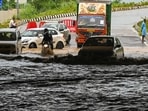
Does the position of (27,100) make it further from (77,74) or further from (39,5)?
(39,5)

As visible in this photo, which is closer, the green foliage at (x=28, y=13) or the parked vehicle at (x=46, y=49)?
the parked vehicle at (x=46, y=49)

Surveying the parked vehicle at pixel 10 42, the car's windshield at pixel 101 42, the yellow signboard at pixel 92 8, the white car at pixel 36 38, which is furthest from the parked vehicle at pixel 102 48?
the yellow signboard at pixel 92 8

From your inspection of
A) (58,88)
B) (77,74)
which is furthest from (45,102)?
(77,74)

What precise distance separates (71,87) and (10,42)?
44.8 ft

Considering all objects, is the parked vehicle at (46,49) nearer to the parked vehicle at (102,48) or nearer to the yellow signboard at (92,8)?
the parked vehicle at (102,48)

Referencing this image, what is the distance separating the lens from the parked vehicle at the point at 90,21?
4109 cm

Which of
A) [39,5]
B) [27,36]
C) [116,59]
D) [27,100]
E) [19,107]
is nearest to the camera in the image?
[19,107]

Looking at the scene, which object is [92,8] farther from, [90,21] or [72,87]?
[72,87]

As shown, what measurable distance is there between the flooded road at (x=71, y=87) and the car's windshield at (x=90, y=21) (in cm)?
1292

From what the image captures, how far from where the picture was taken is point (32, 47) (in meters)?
39.2

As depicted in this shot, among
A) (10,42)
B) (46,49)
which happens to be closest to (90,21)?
(46,49)

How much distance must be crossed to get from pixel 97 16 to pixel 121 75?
1865 cm

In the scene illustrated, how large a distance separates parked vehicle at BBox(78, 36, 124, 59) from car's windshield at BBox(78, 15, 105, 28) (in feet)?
34.7

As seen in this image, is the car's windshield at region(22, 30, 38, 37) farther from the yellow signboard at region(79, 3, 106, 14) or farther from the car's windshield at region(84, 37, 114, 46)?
the car's windshield at region(84, 37, 114, 46)
